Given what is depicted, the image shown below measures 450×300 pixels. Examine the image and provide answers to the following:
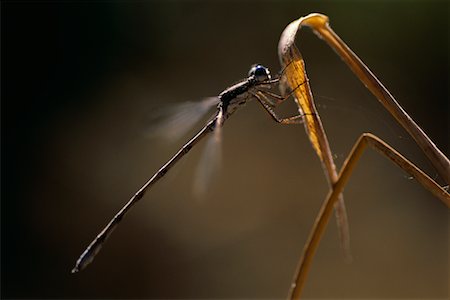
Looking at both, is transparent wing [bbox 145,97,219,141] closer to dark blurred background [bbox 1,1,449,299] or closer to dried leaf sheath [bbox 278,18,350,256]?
dried leaf sheath [bbox 278,18,350,256]

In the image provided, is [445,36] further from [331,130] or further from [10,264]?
[10,264]

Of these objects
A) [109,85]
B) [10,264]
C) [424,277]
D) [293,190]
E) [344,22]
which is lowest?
[424,277]

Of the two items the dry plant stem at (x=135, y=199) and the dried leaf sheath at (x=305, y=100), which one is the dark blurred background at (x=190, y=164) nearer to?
the dry plant stem at (x=135, y=199)

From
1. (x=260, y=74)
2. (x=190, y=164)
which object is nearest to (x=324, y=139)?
(x=260, y=74)

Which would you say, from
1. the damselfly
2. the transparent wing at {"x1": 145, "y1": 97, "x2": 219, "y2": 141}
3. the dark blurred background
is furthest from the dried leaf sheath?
the dark blurred background

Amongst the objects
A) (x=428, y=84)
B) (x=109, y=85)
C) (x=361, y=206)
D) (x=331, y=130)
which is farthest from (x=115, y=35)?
(x=428, y=84)

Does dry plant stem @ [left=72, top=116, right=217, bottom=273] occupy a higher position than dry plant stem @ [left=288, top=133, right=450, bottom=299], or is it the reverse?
dry plant stem @ [left=72, top=116, right=217, bottom=273]

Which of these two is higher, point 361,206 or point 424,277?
point 361,206
